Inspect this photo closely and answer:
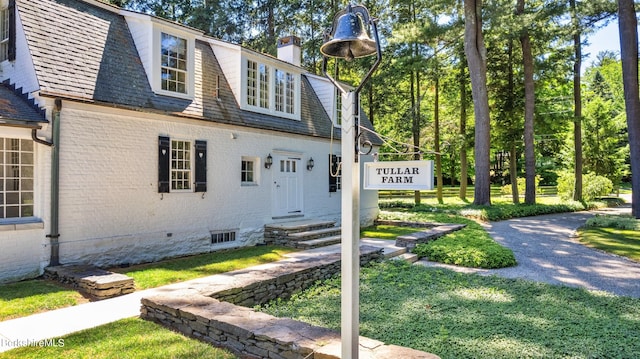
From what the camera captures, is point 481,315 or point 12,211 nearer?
point 481,315

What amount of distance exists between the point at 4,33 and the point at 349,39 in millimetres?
8696

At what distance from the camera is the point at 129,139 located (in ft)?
26.8

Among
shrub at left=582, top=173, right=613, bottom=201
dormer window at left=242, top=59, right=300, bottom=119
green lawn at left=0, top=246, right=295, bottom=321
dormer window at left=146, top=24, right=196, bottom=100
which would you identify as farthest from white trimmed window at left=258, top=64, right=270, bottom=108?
shrub at left=582, top=173, right=613, bottom=201

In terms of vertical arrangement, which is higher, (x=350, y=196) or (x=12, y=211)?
(x=350, y=196)

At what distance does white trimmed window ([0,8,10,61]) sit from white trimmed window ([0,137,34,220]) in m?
2.38

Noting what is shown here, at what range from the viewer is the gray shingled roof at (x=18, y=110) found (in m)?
6.52

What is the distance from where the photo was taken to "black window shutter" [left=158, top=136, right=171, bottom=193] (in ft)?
28.4

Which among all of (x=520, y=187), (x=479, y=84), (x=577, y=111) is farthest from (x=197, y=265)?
(x=520, y=187)

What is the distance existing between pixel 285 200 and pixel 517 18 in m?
12.1

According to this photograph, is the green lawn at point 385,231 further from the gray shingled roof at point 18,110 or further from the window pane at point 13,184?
the gray shingled roof at point 18,110

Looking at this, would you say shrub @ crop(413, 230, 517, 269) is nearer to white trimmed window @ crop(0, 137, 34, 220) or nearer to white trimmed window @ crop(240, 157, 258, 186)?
white trimmed window @ crop(240, 157, 258, 186)

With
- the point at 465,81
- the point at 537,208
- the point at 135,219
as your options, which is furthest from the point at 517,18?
the point at 135,219

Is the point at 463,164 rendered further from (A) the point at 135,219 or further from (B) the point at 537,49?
(A) the point at 135,219

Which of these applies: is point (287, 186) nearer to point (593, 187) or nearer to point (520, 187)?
point (593, 187)
